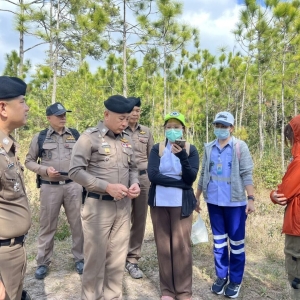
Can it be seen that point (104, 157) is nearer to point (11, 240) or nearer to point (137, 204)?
point (11, 240)

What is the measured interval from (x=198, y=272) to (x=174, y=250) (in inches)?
38.8

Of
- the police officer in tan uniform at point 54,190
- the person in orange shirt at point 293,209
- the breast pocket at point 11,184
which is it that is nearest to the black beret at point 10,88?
the breast pocket at point 11,184

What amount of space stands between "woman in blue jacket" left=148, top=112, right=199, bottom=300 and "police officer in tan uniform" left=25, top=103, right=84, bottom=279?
1111mm

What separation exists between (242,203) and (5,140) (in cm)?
212

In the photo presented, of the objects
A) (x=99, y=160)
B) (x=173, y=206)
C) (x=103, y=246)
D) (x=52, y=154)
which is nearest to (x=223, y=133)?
(x=173, y=206)

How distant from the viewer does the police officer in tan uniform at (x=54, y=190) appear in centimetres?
340

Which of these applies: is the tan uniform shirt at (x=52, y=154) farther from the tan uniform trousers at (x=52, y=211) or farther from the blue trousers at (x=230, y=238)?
the blue trousers at (x=230, y=238)

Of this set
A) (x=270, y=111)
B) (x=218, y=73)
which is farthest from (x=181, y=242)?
(x=270, y=111)

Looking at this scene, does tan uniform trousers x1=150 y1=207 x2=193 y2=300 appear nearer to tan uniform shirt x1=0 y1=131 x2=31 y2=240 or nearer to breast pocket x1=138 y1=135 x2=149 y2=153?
breast pocket x1=138 y1=135 x2=149 y2=153

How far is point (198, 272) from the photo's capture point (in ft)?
11.6

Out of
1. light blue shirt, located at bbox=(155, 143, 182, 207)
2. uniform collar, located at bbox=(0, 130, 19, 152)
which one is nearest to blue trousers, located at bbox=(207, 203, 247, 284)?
light blue shirt, located at bbox=(155, 143, 182, 207)

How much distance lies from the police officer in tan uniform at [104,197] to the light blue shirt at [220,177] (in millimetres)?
865

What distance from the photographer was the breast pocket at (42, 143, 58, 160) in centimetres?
342

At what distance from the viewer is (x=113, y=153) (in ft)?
8.27
